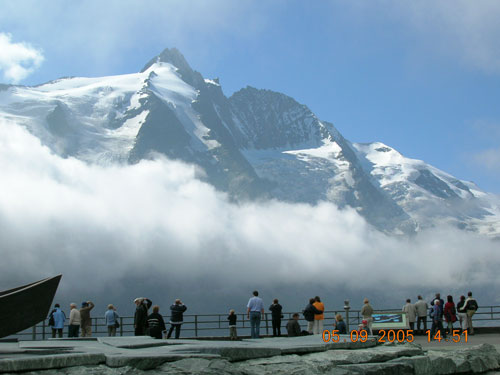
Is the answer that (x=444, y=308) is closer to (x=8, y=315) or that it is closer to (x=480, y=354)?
(x=480, y=354)

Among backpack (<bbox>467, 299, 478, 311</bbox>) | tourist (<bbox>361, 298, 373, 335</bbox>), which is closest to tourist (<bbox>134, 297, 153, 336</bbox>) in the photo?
tourist (<bbox>361, 298, 373, 335</bbox>)

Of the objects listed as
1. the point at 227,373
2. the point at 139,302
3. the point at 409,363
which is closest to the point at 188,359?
the point at 227,373

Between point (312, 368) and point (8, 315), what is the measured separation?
251 inches

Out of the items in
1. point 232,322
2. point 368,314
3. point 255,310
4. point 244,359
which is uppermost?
point 255,310

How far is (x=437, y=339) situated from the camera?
24156 millimetres

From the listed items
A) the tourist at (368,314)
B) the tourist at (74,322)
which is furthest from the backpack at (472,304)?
the tourist at (74,322)

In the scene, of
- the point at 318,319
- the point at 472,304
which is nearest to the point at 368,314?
the point at 318,319

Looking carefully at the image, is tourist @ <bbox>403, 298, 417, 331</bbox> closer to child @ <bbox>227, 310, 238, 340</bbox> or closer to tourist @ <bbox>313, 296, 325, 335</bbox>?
tourist @ <bbox>313, 296, 325, 335</bbox>

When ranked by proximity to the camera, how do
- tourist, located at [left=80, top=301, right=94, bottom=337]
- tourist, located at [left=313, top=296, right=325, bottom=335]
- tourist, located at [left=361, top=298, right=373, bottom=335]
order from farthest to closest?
tourist, located at [left=361, top=298, right=373, bottom=335]
tourist, located at [left=80, top=301, right=94, bottom=337]
tourist, located at [left=313, top=296, right=325, bottom=335]

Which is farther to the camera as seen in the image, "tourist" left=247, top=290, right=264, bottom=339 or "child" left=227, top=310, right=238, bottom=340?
"child" left=227, top=310, right=238, bottom=340

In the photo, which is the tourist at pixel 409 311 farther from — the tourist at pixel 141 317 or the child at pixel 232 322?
the tourist at pixel 141 317

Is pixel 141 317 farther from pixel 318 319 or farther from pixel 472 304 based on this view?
pixel 472 304

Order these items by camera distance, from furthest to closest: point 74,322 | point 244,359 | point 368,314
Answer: point 368,314, point 74,322, point 244,359

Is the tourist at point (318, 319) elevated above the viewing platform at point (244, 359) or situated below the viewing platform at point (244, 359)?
A: above
